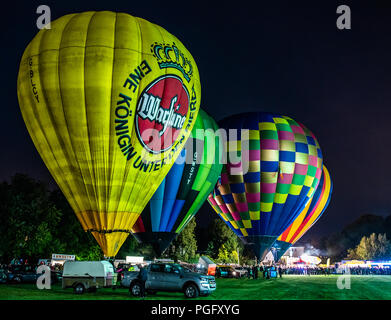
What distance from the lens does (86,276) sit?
19.2 metres

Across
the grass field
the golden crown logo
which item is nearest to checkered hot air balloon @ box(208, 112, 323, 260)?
the grass field

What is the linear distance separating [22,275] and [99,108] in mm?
12585

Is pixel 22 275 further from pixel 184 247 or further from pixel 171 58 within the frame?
pixel 184 247

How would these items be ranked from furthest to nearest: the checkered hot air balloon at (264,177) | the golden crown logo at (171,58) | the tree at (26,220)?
1. the tree at (26,220)
2. the checkered hot air balloon at (264,177)
3. the golden crown logo at (171,58)

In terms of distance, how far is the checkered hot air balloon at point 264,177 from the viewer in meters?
34.8

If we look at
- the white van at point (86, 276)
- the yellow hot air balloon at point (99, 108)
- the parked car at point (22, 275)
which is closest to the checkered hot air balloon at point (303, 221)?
the parked car at point (22, 275)

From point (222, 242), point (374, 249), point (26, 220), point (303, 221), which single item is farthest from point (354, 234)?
point (26, 220)

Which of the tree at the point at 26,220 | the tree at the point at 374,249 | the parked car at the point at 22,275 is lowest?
the tree at the point at 374,249

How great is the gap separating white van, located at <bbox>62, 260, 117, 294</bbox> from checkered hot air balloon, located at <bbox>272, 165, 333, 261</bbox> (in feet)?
82.5

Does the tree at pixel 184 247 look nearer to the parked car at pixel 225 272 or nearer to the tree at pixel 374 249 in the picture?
the parked car at pixel 225 272

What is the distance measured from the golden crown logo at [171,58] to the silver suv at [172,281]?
9101 mm

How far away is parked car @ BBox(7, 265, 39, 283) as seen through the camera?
26.4 metres

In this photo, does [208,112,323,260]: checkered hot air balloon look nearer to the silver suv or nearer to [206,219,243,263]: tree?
the silver suv
